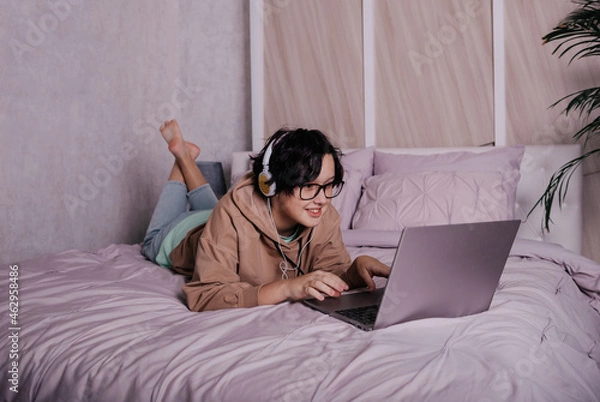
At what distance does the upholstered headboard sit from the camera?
2.78m

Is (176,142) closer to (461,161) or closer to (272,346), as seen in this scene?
(461,161)

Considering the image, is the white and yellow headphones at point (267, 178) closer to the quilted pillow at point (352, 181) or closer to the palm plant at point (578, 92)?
the quilted pillow at point (352, 181)

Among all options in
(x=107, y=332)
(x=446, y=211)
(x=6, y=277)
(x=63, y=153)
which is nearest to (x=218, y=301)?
(x=107, y=332)

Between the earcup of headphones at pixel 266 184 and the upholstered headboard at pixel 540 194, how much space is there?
1.67 m

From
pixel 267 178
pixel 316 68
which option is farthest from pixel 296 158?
pixel 316 68

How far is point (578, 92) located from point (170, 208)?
192 centimetres

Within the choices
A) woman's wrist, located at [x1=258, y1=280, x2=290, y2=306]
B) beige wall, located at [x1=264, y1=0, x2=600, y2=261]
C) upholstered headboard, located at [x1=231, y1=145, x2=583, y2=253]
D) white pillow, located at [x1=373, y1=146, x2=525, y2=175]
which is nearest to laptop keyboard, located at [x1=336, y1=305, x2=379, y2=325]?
woman's wrist, located at [x1=258, y1=280, x2=290, y2=306]

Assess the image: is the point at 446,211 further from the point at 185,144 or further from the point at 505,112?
the point at 185,144

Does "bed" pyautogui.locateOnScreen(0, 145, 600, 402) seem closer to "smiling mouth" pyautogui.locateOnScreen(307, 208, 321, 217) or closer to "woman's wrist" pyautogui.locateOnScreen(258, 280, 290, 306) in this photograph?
"woman's wrist" pyautogui.locateOnScreen(258, 280, 290, 306)

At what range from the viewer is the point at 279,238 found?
1.63 meters

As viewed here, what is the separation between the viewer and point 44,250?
2.84m

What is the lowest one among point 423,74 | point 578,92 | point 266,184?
point 266,184

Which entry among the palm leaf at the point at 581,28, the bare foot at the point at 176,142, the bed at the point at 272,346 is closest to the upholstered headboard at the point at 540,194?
the palm leaf at the point at 581,28

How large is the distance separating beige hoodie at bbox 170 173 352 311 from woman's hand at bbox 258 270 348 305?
0.03m
